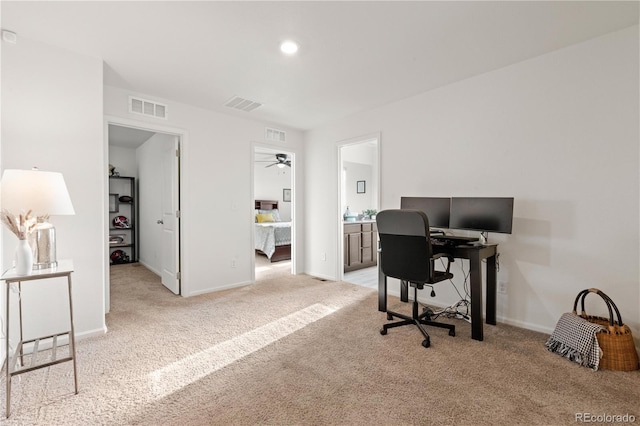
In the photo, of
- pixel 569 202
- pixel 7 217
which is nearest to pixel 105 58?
pixel 7 217

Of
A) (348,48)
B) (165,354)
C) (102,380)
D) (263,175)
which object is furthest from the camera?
(263,175)

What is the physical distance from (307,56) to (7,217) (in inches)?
94.1

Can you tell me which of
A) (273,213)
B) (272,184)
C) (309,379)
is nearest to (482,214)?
(309,379)

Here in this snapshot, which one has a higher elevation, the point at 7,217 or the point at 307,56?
the point at 307,56

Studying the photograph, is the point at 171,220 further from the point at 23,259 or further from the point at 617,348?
the point at 617,348

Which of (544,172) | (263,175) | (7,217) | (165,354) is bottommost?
(165,354)

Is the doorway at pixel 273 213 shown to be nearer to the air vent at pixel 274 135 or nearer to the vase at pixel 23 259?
the air vent at pixel 274 135

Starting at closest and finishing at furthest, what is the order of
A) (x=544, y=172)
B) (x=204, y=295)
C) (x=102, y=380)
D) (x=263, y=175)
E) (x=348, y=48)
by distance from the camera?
(x=102, y=380), (x=348, y=48), (x=544, y=172), (x=204, y=295), (x=263, y=175)

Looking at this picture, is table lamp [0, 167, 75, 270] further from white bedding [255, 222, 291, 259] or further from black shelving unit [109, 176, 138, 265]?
black shelving unit [109, 176, 138, 265]

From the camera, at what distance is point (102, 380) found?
1938 mm

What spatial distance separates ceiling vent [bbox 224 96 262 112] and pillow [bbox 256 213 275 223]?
3727 mm

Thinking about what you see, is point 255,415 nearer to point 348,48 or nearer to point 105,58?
point 348,48

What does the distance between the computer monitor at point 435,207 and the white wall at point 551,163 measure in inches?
8.3
